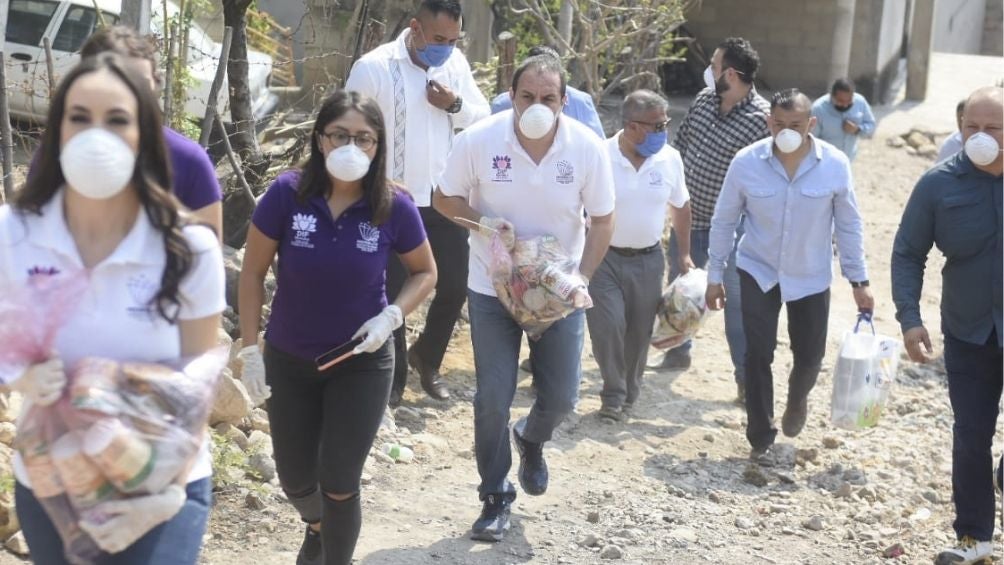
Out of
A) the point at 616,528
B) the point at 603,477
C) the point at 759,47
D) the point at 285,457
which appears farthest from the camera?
the point at 759,47

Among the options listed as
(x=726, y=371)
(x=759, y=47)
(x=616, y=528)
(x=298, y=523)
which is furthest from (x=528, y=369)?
(x=759, y=47)

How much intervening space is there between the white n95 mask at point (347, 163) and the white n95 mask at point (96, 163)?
1.59m

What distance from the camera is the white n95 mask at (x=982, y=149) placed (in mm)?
5492

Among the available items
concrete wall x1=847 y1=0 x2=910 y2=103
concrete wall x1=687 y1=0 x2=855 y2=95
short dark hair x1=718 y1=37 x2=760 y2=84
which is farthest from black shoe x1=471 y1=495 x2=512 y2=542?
concrete wall x1=847 y1=0 x2=910 y2=103

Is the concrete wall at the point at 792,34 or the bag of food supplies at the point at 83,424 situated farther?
the concrete wall at the point at 792,34

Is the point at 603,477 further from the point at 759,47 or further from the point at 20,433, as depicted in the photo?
the point at 759,47

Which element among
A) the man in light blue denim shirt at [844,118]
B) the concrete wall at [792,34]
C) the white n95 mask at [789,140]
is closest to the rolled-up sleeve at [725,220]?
the white n95 mask at [789,140]

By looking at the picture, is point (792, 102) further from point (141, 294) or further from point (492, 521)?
point (141, 294)

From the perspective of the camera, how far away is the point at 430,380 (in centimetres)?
784

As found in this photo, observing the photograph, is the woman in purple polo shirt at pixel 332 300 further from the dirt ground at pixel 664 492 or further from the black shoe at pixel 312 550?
the dirt ground at pixel 664 492

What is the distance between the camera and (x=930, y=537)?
656cm

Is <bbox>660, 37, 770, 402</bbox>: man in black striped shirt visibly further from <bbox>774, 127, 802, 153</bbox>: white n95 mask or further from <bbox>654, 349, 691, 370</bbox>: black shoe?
<bbox>774, 127, 802, 153</bbox>: white n95 mask

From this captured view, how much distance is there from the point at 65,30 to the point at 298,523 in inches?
303

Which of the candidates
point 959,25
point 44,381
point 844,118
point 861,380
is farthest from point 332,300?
point 959,25
